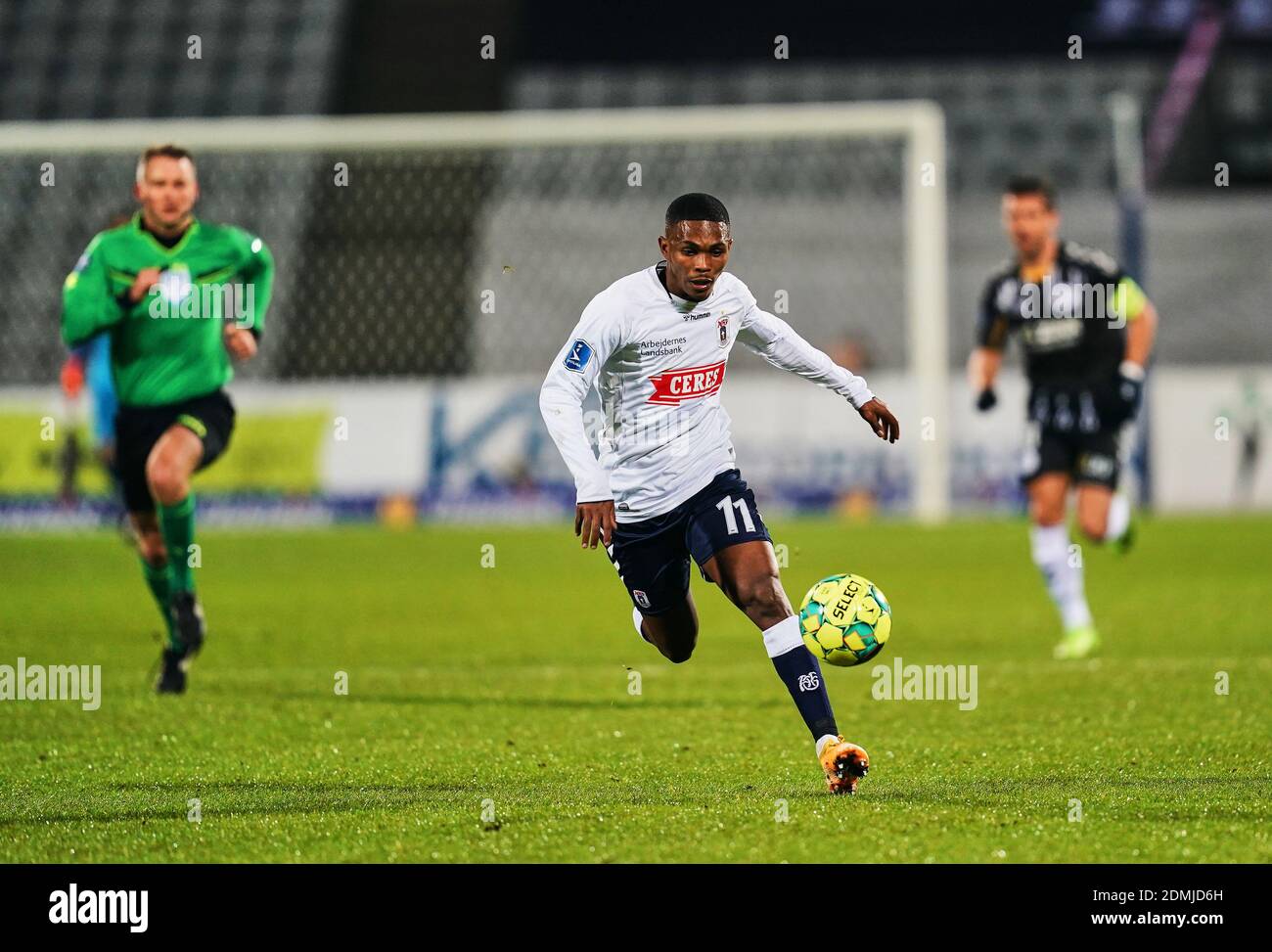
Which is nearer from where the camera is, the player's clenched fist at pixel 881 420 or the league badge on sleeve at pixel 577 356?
the league badge on sleeve at pixel 577 356

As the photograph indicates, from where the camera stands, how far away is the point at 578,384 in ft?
19.3

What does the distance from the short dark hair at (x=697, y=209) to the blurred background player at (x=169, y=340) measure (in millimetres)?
3059

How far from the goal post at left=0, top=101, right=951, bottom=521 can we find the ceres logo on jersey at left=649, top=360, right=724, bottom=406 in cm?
1177

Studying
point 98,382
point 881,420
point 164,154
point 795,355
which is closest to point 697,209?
point 795,355

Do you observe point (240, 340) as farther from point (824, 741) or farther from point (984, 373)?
point (984, 373)

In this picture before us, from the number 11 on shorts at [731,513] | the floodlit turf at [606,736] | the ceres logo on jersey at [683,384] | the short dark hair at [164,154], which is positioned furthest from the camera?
the short dark hair at [164,154]

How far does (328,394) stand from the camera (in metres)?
21.1

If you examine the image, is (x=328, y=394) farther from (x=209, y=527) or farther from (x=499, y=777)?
(x=499, y=777)

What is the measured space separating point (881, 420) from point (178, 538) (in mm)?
3780

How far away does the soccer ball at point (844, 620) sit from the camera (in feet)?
20.0

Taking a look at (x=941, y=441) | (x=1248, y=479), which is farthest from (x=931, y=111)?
(x=1248, y=479)

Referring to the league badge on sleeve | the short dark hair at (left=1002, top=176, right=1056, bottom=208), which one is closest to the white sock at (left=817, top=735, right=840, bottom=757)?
the league badge on sleeve

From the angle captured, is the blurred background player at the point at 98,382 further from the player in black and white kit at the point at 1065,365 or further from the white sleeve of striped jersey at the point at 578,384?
the player in black and white kit at the point at 1065,365

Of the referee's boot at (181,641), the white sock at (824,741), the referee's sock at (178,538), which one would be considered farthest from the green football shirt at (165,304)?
the white sock at (824,741)
